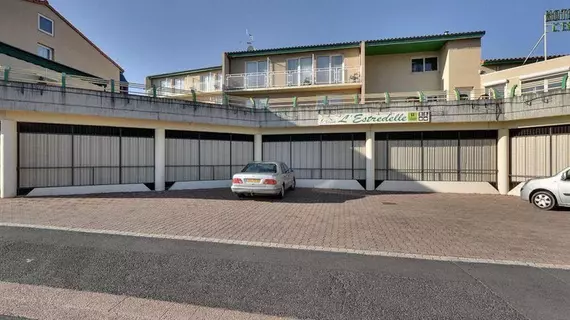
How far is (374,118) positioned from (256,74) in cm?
1068

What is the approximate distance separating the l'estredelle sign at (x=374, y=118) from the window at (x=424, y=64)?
891cm

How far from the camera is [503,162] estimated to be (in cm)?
1323

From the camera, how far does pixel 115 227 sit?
6.90 meters

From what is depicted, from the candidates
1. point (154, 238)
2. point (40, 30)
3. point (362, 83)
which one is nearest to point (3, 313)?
point (154, 238)

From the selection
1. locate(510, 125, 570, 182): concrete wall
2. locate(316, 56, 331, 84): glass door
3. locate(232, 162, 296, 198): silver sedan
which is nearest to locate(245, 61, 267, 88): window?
locate(316, 56, 331, 84): glass door

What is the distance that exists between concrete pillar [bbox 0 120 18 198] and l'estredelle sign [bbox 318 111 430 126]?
12167 millimetres

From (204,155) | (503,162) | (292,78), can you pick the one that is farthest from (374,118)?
(292,78)

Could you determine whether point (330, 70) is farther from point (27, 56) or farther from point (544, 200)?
point (27, 56)

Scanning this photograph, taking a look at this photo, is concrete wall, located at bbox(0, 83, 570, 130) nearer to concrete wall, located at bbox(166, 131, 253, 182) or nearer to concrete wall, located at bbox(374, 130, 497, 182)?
concrete wall, located at bbox(166, 131, 253, 182)

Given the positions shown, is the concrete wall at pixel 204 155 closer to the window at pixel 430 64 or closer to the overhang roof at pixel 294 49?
the overhang roof at pixel 294 49

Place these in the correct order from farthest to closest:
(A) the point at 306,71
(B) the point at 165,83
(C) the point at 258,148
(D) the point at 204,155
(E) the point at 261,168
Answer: (B) the point at 165,83 < (A) the point at 306,71 < (C) the point at 258,148 < (D) the point at 204,155 < (E) the point at 261,168

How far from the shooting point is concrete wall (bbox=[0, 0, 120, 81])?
18.8 m

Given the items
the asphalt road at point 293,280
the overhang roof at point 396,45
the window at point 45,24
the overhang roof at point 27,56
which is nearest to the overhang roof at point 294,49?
the overhang roof at point 396,45

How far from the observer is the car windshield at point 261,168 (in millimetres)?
11602
